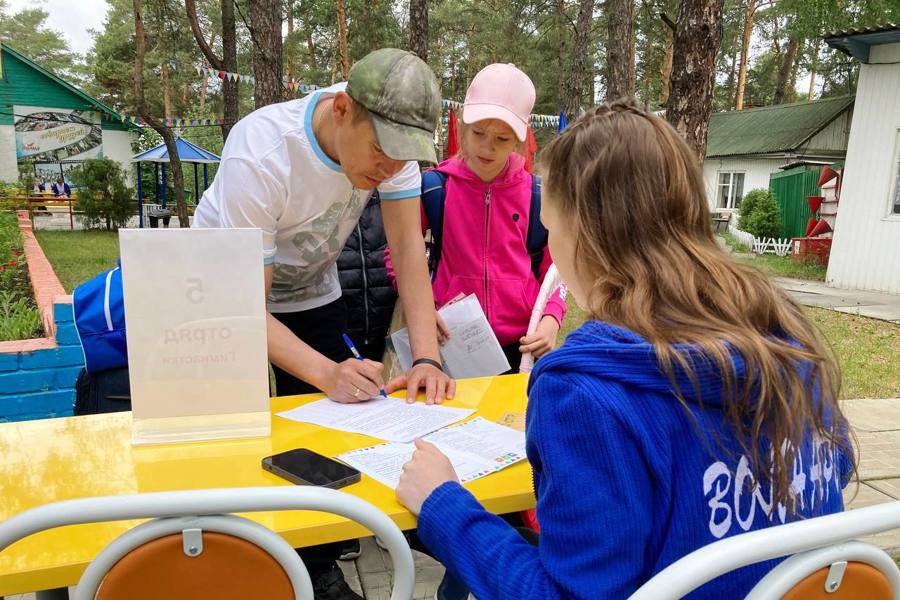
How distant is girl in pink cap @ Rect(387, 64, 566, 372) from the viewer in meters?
2.43

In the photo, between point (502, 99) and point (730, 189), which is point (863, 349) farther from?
point (730, 189)

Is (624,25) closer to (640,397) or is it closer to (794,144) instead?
(794,144)

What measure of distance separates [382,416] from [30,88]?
22.1 metres

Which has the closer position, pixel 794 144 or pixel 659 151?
pixel 659 151

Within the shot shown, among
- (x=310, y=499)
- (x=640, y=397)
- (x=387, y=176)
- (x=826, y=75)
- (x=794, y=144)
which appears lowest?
(x=310, y=499)

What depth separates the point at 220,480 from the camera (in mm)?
1313

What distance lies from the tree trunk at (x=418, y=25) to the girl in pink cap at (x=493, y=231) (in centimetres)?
563

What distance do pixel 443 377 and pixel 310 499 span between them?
43.8 inches

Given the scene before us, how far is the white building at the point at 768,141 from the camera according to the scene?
18031 mm

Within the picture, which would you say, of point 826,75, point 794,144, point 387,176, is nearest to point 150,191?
point 794,144

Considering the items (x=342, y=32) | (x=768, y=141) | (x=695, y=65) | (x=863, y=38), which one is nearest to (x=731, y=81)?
(x=768, y=141)

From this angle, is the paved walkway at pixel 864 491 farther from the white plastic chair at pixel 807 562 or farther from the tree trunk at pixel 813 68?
the tree trunk at pixel 813 68

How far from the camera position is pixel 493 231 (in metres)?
2.48

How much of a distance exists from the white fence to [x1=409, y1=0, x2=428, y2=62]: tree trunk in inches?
409
